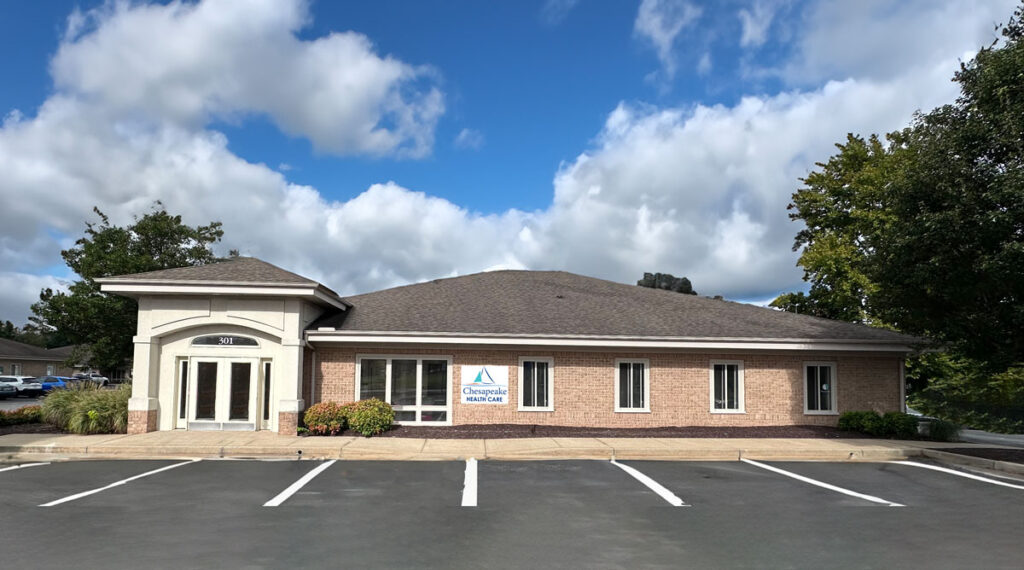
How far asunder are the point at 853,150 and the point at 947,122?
16896 millimetres

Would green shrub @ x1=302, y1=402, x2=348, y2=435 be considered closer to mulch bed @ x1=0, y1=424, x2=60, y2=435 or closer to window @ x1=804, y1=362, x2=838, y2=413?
mulch bed @ x1=0, y1=424, x2=60, y2=435

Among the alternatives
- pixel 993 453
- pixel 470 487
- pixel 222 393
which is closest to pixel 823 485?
pixel 470 487

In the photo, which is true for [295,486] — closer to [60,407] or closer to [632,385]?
[60,407]

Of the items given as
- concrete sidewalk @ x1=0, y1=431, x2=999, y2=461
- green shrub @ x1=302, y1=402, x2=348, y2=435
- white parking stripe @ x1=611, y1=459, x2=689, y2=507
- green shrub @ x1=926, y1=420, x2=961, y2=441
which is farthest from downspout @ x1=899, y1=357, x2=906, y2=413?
green shrub @ x1=302, y1=402, x2=348, y2=435

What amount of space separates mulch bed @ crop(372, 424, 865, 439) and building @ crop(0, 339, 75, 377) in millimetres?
51635

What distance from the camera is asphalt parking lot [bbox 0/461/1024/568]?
24.6 ft

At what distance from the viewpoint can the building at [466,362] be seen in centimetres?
1847

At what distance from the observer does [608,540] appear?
27.1 ft

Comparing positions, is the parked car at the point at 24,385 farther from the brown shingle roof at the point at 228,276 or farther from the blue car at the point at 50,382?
the brown shingle roof at the point at 228,276

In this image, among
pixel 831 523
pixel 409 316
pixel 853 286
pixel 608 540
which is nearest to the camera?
pixel 608 540

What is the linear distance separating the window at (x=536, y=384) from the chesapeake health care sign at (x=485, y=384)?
1.51 feet

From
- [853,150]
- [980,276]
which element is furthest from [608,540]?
[853,150]

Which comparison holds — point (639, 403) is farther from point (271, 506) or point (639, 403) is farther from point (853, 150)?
point (853, 150)

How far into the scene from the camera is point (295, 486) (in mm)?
11516
